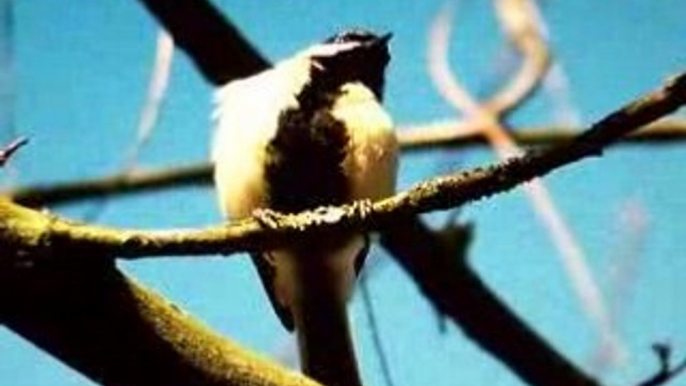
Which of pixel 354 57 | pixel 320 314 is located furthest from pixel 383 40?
pixel 320 314

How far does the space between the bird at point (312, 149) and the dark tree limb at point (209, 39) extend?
2 centimetres

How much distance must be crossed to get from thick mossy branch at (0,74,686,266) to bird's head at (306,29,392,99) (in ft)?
2.95

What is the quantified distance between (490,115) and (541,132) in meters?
0.34

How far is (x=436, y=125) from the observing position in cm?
169

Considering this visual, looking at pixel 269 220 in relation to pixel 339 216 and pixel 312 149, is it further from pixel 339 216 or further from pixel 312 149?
pixel 312 149

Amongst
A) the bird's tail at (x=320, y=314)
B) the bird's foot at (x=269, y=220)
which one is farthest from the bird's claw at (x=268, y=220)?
the bird's tail at (x=320, y=314)

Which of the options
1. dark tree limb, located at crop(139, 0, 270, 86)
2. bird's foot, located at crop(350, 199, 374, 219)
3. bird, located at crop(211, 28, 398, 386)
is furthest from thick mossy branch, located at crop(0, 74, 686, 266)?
dark tree limb, located at crop(139, 0, 270, 86)

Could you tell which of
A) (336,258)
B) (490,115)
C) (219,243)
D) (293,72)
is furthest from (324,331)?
(219,243)

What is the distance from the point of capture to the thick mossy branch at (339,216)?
0.90 m

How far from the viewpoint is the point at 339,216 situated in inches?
43.0

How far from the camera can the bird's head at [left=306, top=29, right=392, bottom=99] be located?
2006 mm

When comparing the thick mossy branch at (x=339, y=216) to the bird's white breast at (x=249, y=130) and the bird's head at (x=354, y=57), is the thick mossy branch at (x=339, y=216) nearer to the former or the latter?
the bird's white breast at (x=249, y=130)

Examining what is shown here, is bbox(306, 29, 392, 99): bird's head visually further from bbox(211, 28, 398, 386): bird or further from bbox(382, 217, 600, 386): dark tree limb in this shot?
bbox(382, 217, 600, 386): dark tree limb

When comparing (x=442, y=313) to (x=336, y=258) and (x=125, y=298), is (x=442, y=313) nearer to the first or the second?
(x=336, y=258)
